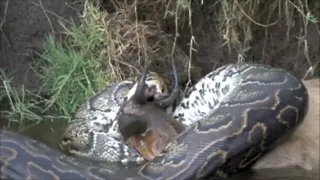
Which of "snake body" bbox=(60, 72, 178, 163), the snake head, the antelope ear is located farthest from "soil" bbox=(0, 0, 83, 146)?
the antelope ear

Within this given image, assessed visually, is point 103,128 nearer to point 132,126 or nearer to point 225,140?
point 132,126

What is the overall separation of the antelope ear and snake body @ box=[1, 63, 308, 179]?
0.27 m

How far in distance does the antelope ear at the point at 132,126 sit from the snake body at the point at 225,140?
268mm

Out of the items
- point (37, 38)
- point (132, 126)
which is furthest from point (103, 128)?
point (37, 38)

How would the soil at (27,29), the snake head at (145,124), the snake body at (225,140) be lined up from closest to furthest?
the snake body at (225,140) → the snake head at (145,124) → the soil at (27,29)

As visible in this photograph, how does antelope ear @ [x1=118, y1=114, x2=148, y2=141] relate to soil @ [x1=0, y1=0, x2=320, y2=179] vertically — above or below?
below

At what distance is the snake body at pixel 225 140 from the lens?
4609 mm

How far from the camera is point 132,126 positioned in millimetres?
5629

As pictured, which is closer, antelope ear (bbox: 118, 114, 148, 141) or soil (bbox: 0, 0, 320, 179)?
antelope ear (bbox: 118, 114, 148, 141)

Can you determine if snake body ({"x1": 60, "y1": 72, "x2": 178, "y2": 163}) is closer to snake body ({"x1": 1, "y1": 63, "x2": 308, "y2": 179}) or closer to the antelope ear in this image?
the antelope ear

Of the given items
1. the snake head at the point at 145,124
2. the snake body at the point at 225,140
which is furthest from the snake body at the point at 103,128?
the snake body at the point at 225,140

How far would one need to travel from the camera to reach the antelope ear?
5.63 m

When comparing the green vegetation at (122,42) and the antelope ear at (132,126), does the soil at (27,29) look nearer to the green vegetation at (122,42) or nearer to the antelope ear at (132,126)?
the green vegetation at (122,42)

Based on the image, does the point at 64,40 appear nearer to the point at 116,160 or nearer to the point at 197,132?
the point at 116,160
